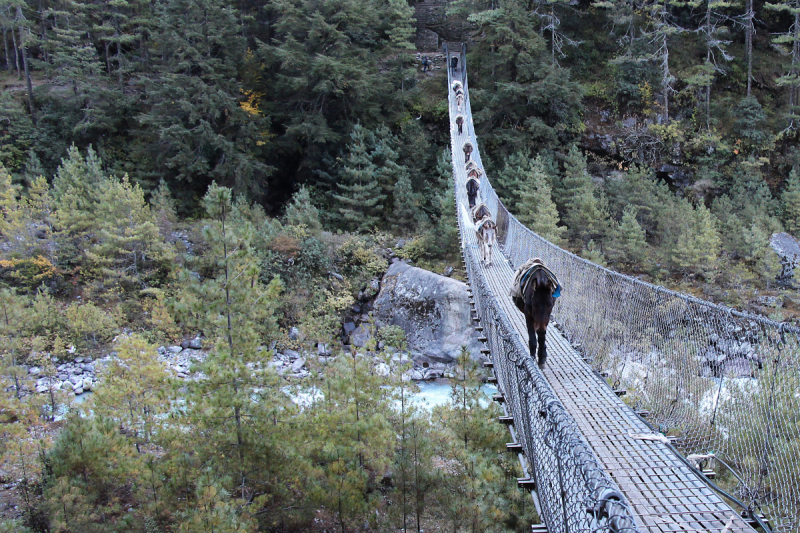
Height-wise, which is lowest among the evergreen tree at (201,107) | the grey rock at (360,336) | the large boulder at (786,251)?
the grey rock at (360,336)

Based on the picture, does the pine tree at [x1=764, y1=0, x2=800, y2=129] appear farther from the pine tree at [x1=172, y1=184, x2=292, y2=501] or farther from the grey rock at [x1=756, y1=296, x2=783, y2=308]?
the pine tree at [x1=172, y1=184, x2=292, y2=501]

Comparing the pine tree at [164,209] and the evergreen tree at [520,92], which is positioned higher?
the evergreen tree at [520,92]

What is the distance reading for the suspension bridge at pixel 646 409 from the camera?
2693 mm

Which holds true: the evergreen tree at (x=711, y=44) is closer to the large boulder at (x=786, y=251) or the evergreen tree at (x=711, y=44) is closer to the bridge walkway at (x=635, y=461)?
the large boulder at (x=786, y=251)

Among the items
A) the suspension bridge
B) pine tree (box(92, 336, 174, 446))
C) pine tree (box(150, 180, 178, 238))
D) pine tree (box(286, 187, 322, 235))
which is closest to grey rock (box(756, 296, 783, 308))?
the suspension bridge

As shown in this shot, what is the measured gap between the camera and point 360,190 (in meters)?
17.2

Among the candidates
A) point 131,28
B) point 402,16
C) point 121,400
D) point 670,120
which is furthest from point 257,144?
point 670,120

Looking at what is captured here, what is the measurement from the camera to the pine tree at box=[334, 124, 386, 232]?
1712 cm

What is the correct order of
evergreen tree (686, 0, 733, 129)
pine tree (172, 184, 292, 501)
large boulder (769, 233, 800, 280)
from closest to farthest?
pine tree (172, 184, 292, 501), large boulder (769, 233, 800, 280), evergreen tree (686, 0, 733, 129)

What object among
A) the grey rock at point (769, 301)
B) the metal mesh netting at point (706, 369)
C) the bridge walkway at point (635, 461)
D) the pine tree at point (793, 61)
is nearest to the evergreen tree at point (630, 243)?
the grey rock at point (769, 301)

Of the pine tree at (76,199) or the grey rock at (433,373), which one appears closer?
the grey rock at (433,373)

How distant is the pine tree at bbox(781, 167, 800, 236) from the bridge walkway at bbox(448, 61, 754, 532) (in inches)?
564

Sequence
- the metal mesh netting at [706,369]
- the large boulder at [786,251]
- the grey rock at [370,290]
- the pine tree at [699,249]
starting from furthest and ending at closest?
the grey rock at [370,290]
the large boulder at [786,251]
the pine tree at [699,249]
the metal mesh netting at [706,369]

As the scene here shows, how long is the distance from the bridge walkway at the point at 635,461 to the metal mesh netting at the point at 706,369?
0.26 m
